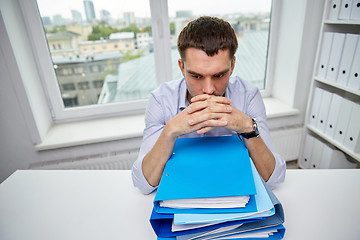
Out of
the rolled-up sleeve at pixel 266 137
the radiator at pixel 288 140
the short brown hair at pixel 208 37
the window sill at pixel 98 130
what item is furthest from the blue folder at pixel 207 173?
the radiator at pixel 288 140

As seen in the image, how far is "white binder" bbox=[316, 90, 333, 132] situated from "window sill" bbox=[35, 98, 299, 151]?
0.69 feet

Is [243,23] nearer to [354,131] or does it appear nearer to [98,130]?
[354,131]

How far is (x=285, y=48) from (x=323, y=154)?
0.97 meters

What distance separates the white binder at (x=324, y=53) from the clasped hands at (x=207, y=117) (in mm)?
1268

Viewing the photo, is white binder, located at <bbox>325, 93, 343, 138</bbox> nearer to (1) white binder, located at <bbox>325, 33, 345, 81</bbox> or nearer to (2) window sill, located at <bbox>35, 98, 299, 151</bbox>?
(1) white binder, located at <bbox>325, 33, 345, 81</bbox>

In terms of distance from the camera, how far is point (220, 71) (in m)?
0.98

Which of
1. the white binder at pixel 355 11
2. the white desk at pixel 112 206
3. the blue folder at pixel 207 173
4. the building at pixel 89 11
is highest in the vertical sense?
the building at pixel 89 11

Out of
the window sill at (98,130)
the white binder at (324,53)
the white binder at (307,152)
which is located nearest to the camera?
the white binder at (324,53)

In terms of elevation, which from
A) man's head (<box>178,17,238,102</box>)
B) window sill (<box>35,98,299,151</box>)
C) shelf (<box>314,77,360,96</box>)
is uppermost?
man's head (<box>178,17,238,102</box>)

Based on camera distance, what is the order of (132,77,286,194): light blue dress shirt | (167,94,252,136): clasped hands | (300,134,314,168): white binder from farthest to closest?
(300,134,314,168): white binder
(132,77,286,194): light blue dress shirt
(167,94,252,136): clasped hands

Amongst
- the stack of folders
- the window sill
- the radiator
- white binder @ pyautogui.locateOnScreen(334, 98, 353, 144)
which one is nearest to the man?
the stack of folders

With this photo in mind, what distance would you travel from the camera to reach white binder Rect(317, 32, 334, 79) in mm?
1676

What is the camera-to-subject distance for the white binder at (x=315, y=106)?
186 cm

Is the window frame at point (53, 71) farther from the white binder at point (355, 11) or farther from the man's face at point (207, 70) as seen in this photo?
the man's face at point (207, 70)
